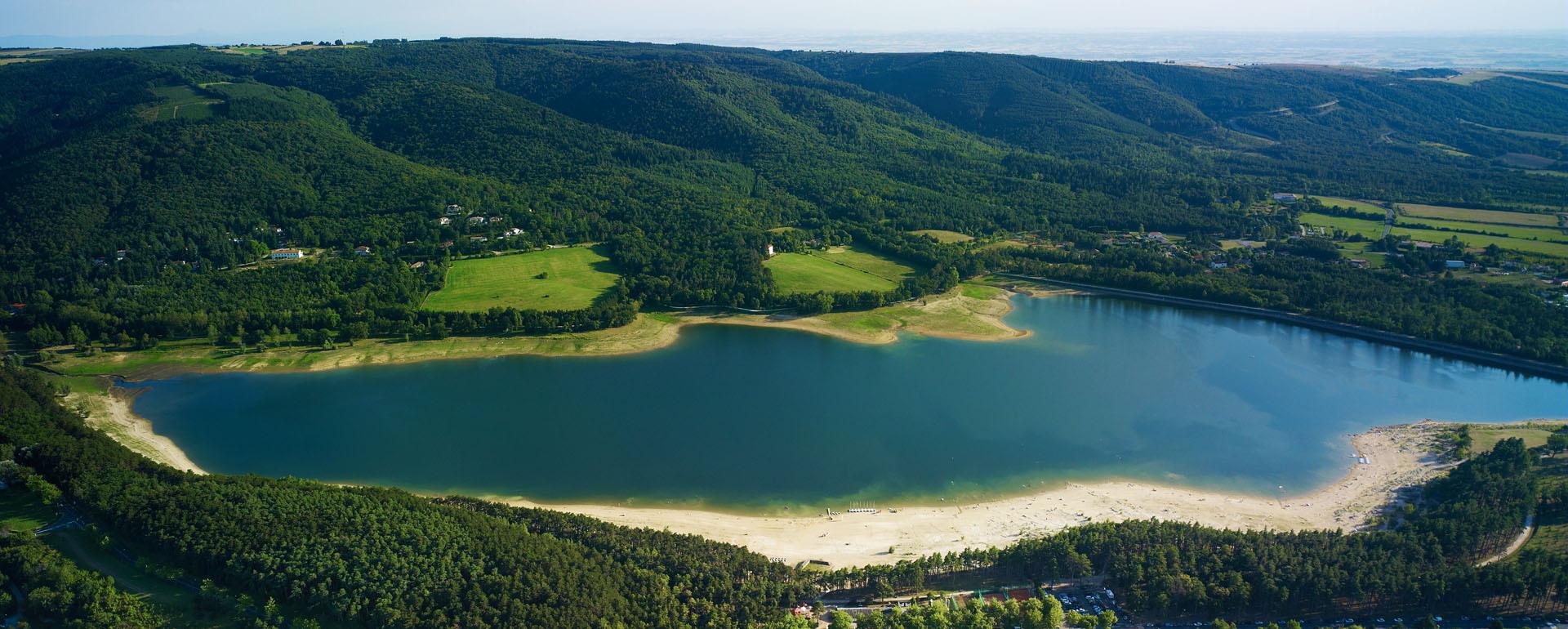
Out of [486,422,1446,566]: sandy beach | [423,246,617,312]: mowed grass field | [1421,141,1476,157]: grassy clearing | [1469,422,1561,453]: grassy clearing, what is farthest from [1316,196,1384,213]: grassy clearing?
[423,246,617,312]: mowed grass field

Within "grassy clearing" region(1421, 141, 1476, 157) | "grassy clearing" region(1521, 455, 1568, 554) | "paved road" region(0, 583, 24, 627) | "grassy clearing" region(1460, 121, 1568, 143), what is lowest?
"paved road" region(0, 583, 24, 627)

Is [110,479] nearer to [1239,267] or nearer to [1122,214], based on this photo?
[1239,267]


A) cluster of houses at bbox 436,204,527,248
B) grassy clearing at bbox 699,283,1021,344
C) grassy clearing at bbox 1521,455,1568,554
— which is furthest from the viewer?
cluster of houses at bbox 436,204,527,248

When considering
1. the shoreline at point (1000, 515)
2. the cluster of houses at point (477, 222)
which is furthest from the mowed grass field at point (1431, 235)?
the cluster of houses at point (477, 222)

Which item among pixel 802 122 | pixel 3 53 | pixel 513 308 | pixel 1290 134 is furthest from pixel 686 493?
pixel 3 53

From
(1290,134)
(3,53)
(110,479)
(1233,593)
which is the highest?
(3,53)

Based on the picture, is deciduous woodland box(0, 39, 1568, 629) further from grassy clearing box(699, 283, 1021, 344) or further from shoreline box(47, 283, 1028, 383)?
grassy clearing box(699, 283, 1021, 344)

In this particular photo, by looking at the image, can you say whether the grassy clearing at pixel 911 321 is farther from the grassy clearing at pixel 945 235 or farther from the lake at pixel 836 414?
the grassy clearing at pixel 945 235
